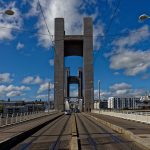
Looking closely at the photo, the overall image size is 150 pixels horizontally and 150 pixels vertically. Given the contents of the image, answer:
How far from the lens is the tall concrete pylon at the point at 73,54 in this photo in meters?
153

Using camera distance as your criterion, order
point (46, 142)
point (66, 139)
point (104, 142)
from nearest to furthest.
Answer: point (104, 142) → point (46, 142) → point (66, 139)

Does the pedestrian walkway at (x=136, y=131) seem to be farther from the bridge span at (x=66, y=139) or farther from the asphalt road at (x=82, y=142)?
the asphalt road at (x=82, y=142)

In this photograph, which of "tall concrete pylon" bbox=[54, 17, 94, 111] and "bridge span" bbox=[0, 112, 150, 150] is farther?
"tall concrete pylon" bbox=[54, 17, 94, 111]

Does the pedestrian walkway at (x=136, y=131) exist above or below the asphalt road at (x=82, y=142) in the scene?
above

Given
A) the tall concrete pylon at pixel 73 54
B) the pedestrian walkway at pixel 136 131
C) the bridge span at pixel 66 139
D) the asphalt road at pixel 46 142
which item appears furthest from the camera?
the tall concrete pylon at pixel 73 54

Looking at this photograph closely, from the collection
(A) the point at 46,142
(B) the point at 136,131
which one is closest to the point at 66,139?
(A) the point at 46,142

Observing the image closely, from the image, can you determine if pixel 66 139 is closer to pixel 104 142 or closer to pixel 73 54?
pixel 104 142

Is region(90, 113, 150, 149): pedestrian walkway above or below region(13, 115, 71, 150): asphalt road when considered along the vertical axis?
above

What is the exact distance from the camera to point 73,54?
180 meters

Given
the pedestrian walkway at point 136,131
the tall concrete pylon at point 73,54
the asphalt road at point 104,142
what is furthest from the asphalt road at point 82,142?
the tall concrete pylon at point 73,54

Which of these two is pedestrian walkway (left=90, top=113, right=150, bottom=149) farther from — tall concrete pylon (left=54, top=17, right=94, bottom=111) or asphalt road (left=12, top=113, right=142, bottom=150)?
tall concrete pylon (left=54, top=17, right=94, bottom=111)

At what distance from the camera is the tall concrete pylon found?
153 m

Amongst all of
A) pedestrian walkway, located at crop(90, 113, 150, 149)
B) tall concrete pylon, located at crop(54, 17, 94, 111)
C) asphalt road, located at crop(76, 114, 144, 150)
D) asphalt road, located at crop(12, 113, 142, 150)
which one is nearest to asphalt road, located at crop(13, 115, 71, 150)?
asphalt road, located at crop(12, 113, 142, 150)

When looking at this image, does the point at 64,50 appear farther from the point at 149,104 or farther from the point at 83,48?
the point at 149,104
